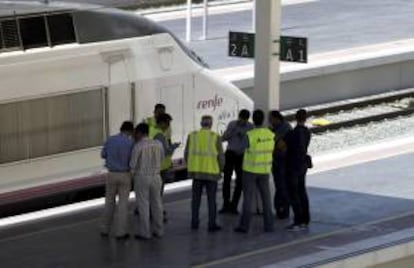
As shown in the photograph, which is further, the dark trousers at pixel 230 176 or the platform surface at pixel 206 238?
the dark trousers at pixel 230 176

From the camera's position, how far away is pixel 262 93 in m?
17.0

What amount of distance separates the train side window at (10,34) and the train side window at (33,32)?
0.08 meters

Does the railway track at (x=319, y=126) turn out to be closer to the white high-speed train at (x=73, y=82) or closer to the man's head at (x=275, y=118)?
the white high-speed train at (x=73, y=82)

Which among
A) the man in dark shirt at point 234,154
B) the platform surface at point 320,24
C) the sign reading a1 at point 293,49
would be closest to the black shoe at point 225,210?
the man in dark shirt at point 234,154

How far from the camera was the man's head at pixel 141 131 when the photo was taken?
1518 cm

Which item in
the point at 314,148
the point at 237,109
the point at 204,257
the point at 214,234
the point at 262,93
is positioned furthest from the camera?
the point at 314,148

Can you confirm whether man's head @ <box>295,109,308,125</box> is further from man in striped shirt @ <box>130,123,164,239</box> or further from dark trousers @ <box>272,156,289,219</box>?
man in striped shirt @ <box>130,123,164,239</box>

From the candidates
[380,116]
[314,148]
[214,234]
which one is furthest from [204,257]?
[380,116]

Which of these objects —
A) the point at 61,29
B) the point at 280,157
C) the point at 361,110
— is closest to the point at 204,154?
the point at 280,157

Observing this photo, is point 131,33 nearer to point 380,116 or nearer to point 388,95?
point 380,116

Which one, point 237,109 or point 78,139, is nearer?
point 78,139

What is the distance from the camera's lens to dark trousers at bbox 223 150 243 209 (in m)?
16.5

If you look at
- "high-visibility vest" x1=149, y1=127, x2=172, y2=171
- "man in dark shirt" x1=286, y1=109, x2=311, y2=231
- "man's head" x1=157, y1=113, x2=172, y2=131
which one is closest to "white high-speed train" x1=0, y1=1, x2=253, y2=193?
"high-visibility vest" x1=149, y1=127, x2=172, y2=171

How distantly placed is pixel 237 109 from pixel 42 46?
4.05 metres
